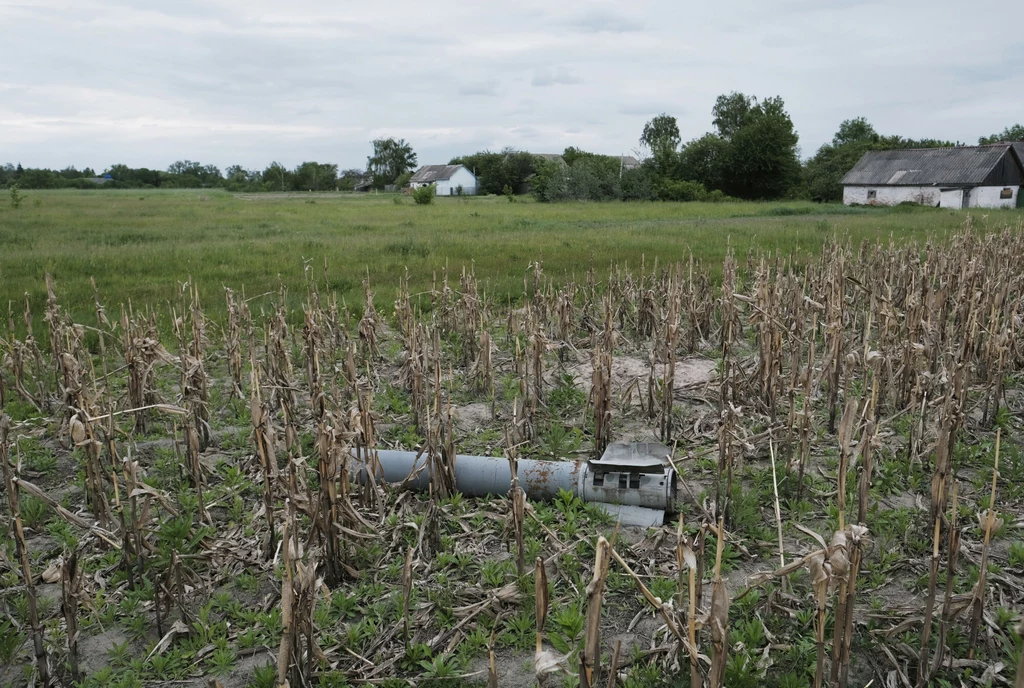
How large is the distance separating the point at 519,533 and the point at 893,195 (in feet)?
186

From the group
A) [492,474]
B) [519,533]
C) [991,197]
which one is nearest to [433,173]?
[991,197]

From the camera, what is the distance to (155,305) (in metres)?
13.0

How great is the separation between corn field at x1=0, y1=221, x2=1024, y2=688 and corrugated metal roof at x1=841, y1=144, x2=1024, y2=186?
158 feet

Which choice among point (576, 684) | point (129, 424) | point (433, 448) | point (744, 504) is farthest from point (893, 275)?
point (129, 424)

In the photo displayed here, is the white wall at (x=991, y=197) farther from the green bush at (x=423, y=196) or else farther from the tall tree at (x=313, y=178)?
the tall tree at (x=313, y=178)

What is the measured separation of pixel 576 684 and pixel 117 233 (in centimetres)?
2571

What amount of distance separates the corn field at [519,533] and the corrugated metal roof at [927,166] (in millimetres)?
48203

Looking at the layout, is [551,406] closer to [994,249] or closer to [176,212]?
[994,249]

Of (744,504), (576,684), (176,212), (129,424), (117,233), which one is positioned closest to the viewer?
(576,684)

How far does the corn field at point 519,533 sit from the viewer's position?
A: 393 centimetres

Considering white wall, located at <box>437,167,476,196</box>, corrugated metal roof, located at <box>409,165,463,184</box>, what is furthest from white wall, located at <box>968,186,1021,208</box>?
corrugated metal roof, located at <box>409,165,463,184</box>

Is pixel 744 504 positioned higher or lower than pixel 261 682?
higher

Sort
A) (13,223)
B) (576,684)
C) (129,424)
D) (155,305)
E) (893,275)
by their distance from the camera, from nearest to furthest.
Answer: (576,684)
(129,424)
(893,275)
(155,305)
(13,223)

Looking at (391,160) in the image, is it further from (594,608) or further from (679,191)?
(594,608)
